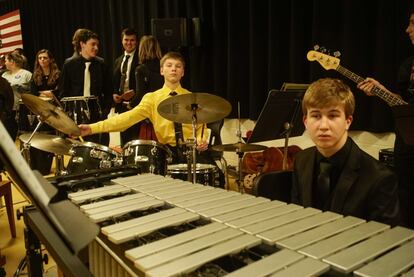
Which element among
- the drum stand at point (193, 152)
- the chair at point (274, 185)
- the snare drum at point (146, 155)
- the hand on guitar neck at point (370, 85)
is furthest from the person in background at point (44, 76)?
the chair at point (274, 185)

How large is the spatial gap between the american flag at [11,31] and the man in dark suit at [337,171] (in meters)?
10.1

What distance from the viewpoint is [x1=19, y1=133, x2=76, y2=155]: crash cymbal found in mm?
3473

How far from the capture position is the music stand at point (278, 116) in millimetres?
3029

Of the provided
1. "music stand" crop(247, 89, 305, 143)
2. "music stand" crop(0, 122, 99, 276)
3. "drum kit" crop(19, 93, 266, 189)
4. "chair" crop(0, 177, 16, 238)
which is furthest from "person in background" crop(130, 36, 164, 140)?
"music stand" crop(0, 122, 99, 276)

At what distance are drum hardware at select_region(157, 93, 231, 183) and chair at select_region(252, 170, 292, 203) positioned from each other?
116 cm

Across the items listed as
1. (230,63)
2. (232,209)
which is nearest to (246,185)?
(230,63)

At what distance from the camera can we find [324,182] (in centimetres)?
198

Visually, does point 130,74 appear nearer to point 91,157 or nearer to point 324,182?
point 91,157

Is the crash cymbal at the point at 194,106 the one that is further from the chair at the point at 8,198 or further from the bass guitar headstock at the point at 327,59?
the chair at the point at 8,198

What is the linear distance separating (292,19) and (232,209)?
3649mm

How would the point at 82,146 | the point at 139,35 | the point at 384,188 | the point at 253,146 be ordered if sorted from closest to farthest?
1. the point at 384,188
2. the point at 82,146
3. the point at 253,146
4. the point at 139,35

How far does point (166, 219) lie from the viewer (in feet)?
5.32

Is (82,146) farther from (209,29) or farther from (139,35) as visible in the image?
(139,35)

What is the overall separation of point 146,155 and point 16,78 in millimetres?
4255
